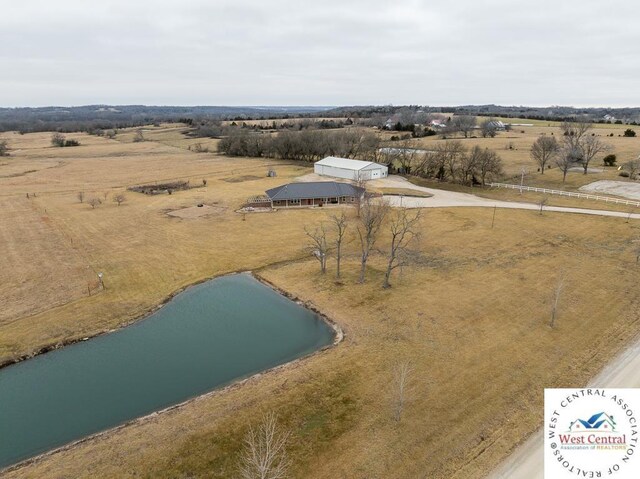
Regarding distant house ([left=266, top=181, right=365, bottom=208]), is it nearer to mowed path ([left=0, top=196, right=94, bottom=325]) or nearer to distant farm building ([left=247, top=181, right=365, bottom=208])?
distant farm building ([left=247, top=181, right=365, bottom=208])

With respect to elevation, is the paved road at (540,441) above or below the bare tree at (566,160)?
below

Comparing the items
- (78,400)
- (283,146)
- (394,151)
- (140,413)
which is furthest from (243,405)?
(283,146)

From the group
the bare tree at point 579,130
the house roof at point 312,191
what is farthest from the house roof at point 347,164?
the bare tree at point 579,130

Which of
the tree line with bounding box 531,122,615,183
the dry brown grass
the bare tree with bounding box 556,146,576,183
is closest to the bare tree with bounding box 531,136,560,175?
the tree line with bounding box 531,122,615,183

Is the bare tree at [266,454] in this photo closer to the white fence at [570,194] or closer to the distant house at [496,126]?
the white fence at [570,194]

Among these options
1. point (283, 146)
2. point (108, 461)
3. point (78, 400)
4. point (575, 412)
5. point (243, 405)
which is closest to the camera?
point (575, 412)

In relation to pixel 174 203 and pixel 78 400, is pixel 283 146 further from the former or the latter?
pixel 78 400

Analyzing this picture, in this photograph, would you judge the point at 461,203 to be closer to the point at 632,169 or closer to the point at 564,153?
the point at 564,153
